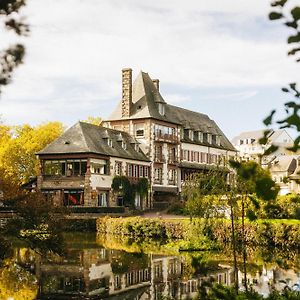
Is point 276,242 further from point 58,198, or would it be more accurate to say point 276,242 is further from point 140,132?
point 140,132

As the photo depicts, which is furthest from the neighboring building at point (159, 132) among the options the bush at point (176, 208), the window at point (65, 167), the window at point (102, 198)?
the window at point (65, 167)

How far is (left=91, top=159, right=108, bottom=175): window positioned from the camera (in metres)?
48.8

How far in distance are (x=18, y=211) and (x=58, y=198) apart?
38.3 m

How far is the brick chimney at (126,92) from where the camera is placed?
57.6m

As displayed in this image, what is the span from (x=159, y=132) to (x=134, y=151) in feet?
14.0

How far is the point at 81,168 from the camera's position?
48.7m

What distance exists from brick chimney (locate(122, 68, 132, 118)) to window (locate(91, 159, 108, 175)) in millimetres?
9485

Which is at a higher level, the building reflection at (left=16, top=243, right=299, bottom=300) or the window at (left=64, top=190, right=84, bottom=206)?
the window at (left=64, top=190, right=84, bottom=206)

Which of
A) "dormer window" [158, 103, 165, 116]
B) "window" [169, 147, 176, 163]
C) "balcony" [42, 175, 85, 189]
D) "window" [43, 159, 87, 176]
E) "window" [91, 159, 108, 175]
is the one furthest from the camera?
"window" [169, 147, 176, 163]

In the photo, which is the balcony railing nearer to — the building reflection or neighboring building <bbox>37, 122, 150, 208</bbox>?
neighboring building <bbox>37, 122, 150, 208</bbox>

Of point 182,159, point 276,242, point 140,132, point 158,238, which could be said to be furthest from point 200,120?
point 276,242

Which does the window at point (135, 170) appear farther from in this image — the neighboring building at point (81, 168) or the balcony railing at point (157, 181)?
the balcony railing at point (157, 181)

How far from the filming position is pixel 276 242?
2961 cm

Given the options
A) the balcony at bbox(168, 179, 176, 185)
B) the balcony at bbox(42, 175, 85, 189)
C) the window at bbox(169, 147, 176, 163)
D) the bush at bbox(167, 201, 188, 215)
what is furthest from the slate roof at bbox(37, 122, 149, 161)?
the bush at bbox(167, 201, 188, 215)
